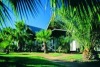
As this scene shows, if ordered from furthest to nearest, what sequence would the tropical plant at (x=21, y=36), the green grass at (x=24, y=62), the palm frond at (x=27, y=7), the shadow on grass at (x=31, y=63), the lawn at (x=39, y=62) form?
the tropical plant at (x=21, y=36) → the lawn at (x=39, y=62) → the shadow on grass at (x=31, y=63) → the green grass at (x=24, y=62) → the palm frond at (x=27, y=7)

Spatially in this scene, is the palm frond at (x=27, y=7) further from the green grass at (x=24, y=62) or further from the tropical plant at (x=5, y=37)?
the green grass at (x=24, y=62)

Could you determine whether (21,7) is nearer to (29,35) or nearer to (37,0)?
(37,0)

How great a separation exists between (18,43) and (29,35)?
1.88 meters

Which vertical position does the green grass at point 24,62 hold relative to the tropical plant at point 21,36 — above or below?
below

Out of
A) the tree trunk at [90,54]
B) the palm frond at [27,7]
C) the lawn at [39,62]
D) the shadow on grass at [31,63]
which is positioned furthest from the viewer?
the tree trunk at [90,54]

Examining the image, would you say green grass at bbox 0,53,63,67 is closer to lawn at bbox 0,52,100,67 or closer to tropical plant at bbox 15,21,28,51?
lawn at bbox 0,52,100,67

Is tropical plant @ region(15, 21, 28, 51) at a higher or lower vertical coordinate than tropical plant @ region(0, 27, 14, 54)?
higher

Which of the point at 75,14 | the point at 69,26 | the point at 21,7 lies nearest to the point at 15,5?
the point at 21,7

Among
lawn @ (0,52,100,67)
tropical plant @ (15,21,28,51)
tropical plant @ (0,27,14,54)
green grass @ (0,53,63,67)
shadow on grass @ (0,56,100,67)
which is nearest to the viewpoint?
tropical plant @ (0,27,14,54)

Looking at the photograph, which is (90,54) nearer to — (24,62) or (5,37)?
(5,37)

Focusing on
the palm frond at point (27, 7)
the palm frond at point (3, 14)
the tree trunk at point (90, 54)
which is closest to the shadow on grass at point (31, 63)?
the tree trunk at point (90, 54)

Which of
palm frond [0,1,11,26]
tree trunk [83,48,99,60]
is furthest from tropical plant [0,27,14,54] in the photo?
tree trunk [83,48,99,60]

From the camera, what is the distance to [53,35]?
1709 inches

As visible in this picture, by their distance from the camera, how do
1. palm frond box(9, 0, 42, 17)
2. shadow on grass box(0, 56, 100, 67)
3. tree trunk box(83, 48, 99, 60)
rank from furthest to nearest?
1. tree trunk box(83, 48, 99, 60)
2. shadow on grass box(0, 56, 100, 67)
3. palm frond box(9, 0, 42, 17)
